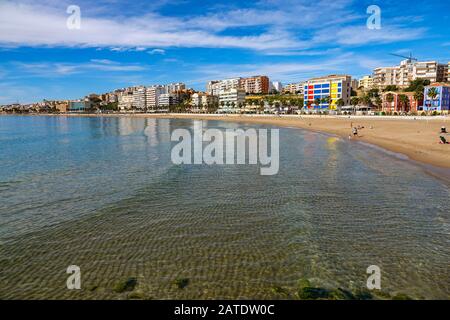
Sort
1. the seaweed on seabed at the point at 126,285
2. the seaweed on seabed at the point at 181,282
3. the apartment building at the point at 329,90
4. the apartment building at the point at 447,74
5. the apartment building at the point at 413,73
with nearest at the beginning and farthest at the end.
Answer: the seaweed on seabed at the point at 126,285 → the seaweed on seabed at the point at 181,282 → the apartment building at the point at 329,90 → the apartment building at the point at 447,74 → the apartment building at the point at 413,73

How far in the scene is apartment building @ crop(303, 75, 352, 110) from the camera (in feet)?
444

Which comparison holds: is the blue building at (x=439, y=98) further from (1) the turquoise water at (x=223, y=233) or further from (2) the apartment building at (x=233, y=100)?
(2) the apartment building at (x=233, y=100)

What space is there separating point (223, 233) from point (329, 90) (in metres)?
140

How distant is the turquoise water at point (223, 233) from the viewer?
7941 mm

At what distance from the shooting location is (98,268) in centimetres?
859

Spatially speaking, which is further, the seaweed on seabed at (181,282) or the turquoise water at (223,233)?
the turquoise water at (223,233)

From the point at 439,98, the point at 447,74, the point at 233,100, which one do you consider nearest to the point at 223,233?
the point at 439,98

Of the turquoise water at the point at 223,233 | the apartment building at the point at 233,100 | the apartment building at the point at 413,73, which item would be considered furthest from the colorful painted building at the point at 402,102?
the turquoise water at the point at 223,233

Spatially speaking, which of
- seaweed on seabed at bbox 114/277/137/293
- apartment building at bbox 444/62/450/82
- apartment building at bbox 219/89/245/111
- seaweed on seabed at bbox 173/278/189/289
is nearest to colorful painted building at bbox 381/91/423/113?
apartment building at bbox 444/62/450/82

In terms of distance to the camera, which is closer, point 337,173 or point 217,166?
point 337,173

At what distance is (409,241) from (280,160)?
50.7 feet

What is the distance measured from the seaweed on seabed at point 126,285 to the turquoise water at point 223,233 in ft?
0.51

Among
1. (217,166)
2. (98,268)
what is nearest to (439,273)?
(98,268)
